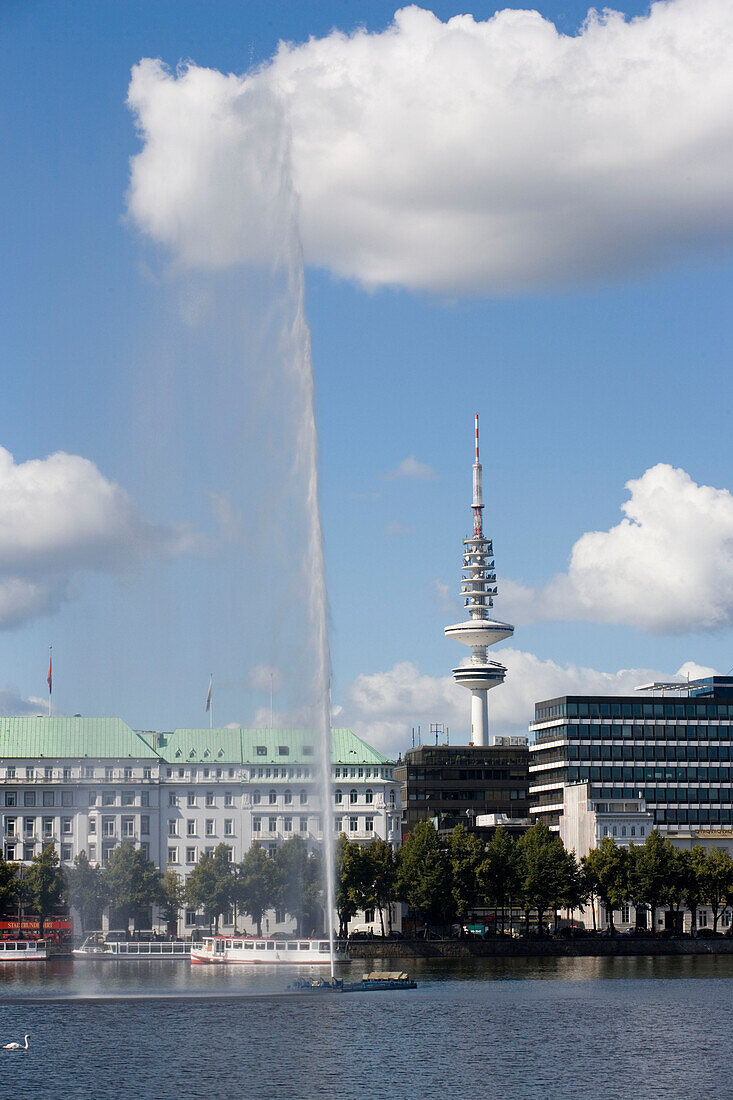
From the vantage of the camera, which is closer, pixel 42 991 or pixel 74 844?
pixel 42 991

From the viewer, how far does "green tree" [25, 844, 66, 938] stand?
147m

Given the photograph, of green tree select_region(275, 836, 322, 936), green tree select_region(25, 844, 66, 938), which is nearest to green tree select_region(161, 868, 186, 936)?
green tree select_region(25, 844, 66, 938)

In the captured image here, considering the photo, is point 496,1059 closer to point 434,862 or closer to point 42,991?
point 42,991

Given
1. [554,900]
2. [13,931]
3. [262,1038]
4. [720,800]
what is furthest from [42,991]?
[720,800]

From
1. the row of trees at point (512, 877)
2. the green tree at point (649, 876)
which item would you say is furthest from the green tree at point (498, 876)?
the green tree at point (649, 876)

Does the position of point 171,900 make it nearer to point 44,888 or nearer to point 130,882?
point 130,882

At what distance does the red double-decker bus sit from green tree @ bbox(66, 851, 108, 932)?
1.59m

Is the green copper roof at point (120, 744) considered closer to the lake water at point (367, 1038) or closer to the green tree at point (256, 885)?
the green tree at point (256, 885)

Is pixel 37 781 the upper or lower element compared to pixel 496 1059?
upper

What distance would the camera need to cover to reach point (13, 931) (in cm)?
14900

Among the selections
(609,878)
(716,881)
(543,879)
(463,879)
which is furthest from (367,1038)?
(716,881)

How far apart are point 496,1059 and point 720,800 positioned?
12621cm

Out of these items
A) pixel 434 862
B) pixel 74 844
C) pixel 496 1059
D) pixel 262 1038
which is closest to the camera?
pixel 496 1059

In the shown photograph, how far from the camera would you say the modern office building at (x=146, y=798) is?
166 metres
